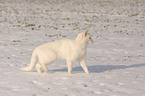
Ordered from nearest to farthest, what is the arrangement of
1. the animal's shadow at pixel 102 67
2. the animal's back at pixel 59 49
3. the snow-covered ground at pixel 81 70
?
the snow-covered ground at pixel 81 70 → the animal's back at pixel 59 49 → the animal's shadow at pixel 102 67

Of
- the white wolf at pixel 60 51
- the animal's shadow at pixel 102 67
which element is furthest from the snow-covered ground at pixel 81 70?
the white wolf at pixel 60 51

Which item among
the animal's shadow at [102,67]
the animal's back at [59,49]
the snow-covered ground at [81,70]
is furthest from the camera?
the animal's shadow at [102,67]

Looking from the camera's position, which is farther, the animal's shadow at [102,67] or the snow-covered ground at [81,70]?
the animal's shadow at [102,67]

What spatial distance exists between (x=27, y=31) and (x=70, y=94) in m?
14.7

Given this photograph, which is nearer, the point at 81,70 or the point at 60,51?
the point at 60,51

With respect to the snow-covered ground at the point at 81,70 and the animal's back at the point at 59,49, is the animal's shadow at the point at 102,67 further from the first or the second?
the animal's back at the point at 59,49

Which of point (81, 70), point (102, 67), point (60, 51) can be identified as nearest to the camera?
point (60, 51)

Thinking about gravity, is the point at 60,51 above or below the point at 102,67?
above

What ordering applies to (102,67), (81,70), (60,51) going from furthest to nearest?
1. (102,67)
2. (81,70)
3. (60,51)

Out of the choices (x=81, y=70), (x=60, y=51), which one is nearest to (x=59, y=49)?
(x=60, y=51)

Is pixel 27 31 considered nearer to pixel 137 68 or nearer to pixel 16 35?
pixel 16 35

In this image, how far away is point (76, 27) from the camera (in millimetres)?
24000

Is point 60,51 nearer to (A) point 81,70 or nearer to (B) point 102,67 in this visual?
(A) point 81,70

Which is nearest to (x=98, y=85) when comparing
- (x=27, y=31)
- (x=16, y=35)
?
(x=16, y=35)
